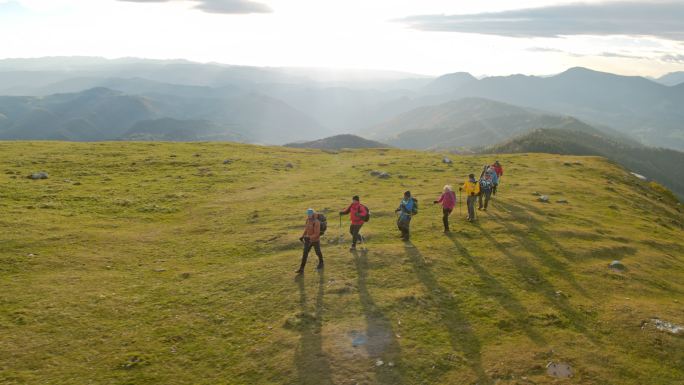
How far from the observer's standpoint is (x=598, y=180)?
55.1 m

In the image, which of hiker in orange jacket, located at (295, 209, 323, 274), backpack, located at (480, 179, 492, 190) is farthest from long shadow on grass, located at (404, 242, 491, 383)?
backpack, located at (480, 179, 492, 190)

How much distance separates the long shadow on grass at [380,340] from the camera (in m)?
14.9

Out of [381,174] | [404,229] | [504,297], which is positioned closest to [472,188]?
[404,229]

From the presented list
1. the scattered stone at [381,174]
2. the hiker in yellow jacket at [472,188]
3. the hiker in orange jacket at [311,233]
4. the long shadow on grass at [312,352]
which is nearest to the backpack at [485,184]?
the hiker in yellow jacket at [472,188]

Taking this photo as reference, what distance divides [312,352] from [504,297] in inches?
401

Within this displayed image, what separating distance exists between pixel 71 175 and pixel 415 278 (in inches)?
1568

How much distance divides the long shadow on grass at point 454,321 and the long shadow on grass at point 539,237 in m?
7.30

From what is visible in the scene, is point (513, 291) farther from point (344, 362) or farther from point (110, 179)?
Answer: point (110, 179)

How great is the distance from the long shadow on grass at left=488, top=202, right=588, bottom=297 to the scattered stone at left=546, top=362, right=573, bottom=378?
23.2 ft

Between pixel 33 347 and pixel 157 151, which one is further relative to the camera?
pixel 157 151

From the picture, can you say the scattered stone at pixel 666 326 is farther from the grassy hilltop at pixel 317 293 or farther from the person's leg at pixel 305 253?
the person's leg at pixel 305 253

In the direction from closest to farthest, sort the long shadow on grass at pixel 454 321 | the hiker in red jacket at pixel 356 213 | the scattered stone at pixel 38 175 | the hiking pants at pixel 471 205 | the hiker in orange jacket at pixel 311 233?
the long shadow on grass at pixel 454 321 → the hiker in orange jacket at pixel 311 233 → the hiker in red jacket at pixel 356 213 → the hiking pants at pixel 471 205 → the scattered stone at pixel 38 175

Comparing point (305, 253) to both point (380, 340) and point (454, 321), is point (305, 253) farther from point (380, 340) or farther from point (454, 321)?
point (454, 321)

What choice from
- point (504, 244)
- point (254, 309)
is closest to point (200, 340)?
point (254, 309)
